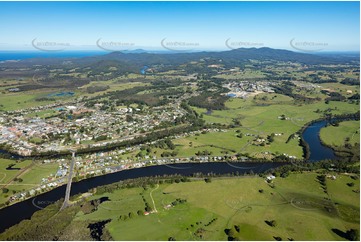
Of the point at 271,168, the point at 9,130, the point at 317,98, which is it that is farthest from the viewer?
the point at 317,98

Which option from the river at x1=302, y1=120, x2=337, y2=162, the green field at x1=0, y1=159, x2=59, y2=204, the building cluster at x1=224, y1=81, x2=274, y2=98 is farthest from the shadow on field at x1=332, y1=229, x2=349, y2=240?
the building cluster at x1=224, y1=81, x2=274, y2=98

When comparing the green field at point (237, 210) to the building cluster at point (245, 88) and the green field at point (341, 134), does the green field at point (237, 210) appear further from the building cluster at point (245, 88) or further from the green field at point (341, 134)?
the building cluster at point (245, 88)

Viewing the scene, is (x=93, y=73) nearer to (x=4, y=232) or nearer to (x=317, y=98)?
(x=317, y=98)

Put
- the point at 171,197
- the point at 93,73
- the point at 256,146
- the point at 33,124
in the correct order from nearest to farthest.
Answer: the point at 171,197 < the point at 256,146 < the point at 33,124 < the point at 93,73

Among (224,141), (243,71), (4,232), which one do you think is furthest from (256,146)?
(243,71)

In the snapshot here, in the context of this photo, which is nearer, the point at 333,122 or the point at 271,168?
the point at 271,168

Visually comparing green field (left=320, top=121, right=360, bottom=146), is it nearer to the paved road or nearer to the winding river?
the winding river

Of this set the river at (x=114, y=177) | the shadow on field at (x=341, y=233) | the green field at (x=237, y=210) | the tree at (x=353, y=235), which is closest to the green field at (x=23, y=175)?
the river at (x=114, y=177)

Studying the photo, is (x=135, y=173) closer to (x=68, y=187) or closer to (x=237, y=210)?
(x=68, y=187)
